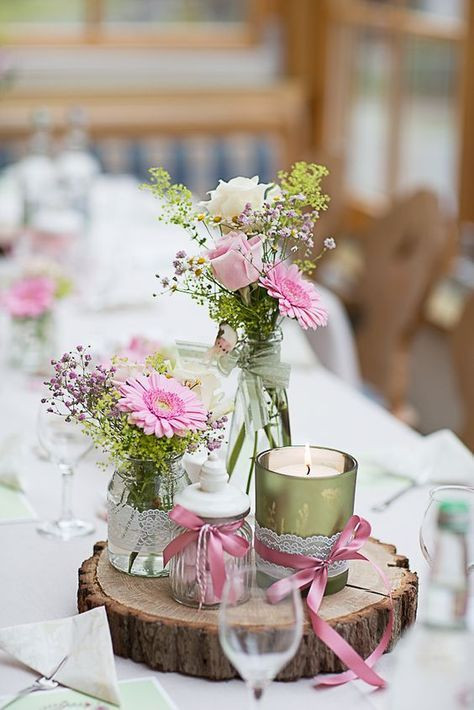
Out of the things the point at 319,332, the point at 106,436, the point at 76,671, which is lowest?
the point at 319,332

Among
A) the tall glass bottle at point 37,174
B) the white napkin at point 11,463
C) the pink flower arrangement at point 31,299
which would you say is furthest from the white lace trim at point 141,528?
the tall glass bottle at point 37,174

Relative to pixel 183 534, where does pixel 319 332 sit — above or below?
below

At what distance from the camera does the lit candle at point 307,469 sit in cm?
118

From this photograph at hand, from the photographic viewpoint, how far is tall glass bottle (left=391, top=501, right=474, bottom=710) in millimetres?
798

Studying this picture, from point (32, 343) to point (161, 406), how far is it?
1.06 meters

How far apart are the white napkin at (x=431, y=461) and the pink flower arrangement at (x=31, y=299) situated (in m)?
0.68

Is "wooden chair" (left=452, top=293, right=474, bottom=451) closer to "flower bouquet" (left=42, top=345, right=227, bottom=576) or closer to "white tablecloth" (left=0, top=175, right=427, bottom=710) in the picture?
"white tablecloth" (left=0, top=175, right=427, bottom=710)

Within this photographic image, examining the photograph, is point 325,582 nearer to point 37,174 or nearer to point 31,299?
point 31,299

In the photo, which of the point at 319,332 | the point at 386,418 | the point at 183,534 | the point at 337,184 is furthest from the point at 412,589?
the point at 337,184

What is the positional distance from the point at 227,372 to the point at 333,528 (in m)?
0.20

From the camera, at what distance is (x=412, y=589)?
A: 45.9 inches

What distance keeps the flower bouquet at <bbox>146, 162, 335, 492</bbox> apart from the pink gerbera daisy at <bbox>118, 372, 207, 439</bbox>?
8cm

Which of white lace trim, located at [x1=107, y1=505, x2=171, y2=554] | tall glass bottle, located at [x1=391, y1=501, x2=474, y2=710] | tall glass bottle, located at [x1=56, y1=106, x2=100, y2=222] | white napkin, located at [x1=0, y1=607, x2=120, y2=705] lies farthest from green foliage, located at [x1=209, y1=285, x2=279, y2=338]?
tall glass bottle, located at [x1=56, y1=106, x2=100, y2=222]

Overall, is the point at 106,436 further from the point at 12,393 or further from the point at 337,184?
the point at 337,184
